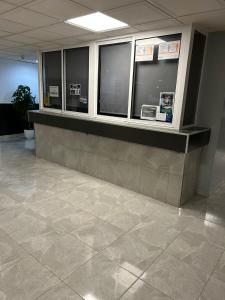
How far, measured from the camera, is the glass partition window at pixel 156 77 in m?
3.42

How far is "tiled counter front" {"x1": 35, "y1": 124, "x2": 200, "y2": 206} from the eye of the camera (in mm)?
3525

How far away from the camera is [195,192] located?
4.03 meters

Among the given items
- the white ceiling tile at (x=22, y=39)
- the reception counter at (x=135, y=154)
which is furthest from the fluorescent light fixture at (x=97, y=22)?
the reception counter at (x=135, y=154)

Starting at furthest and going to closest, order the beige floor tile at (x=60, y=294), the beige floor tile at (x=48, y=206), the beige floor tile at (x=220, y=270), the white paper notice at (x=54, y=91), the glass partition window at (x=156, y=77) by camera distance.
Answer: the white paper notice at (x=54, y=91) < the glass partition window at (x=156, y=77) < the beige floor tile at (x=48, y=206) < the beige floor tile at (x=220, y=270) < the beige floor tile at (x=60, y=294)

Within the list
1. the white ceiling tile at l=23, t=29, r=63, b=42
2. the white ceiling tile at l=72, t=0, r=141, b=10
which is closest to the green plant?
the white ceiling tile at l=23, t=29, r=63, b=42

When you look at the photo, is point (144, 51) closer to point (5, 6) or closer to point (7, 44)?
point (5, 6)

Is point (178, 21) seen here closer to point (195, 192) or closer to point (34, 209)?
point (195, 192)

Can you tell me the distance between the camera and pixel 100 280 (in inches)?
81.0

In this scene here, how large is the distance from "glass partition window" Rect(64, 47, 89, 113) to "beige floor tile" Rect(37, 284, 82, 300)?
3.46m

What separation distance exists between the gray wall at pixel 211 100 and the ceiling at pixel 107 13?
11.8 inches

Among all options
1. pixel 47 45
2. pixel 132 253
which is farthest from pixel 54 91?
pixel 132 253

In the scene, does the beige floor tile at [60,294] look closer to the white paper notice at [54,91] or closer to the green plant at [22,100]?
the white paper notice at [54,91]

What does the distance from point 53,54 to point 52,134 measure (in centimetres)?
185

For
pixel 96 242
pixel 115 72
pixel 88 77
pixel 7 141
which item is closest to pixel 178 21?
pixel 115 72
